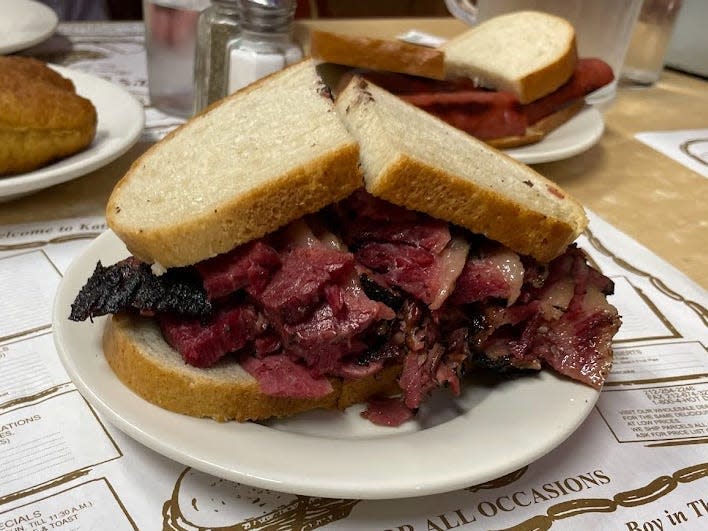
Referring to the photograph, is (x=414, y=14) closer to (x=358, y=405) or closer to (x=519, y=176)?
(x=519, y=176)

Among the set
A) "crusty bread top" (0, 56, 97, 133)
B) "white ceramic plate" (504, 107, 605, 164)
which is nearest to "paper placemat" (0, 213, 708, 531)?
"crusty bread top" (0, 56, 97, 133)

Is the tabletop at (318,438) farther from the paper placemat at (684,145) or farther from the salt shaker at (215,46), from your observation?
the paper placemat at (684,145)

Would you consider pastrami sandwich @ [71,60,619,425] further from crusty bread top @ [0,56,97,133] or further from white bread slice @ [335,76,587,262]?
crusty bread top @ [0,56,97,133]

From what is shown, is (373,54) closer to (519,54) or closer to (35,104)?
(519,54)

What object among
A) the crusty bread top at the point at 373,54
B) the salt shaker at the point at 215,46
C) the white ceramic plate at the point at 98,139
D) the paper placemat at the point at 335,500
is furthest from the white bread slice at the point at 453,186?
the salt shaker at the point at 215,46

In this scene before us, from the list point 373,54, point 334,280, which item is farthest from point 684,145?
point 334,280

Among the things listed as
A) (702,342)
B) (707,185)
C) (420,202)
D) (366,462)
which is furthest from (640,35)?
(366,462)
